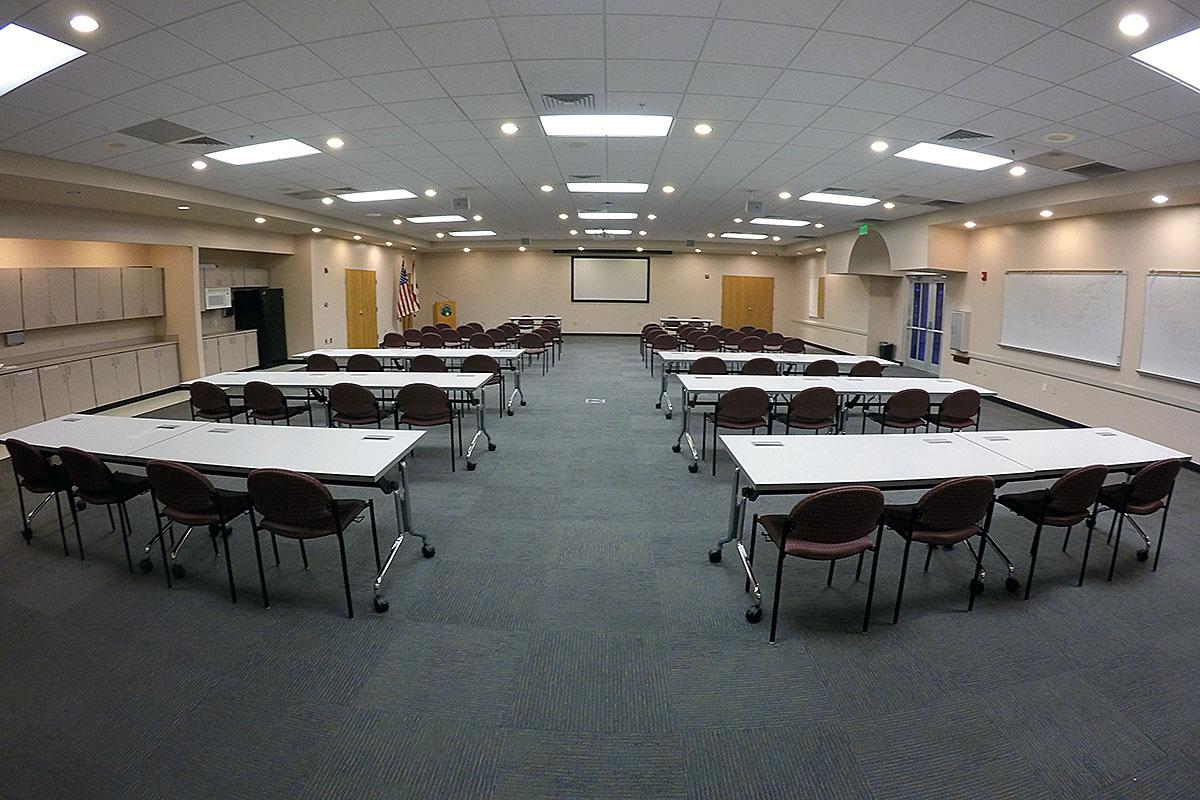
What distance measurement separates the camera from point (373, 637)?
10.5ft

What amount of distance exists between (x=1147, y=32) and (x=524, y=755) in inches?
190

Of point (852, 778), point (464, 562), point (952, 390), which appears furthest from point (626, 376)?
point (852, 778)

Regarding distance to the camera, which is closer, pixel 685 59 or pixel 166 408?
pixel 685 59

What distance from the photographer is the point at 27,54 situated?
146 inches

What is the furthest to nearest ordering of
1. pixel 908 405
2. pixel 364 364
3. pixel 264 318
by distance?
pixel 264 318 < pixel 364 364 < pixel 908 405

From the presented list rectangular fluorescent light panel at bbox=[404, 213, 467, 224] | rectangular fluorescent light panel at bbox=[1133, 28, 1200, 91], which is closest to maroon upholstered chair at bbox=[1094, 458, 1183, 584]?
rectangular fluorescent light panel at bbox=[1133, 28, 1200, 91]

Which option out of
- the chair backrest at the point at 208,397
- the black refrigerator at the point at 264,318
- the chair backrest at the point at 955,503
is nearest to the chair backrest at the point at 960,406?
the chair backrest at the point at 955,503

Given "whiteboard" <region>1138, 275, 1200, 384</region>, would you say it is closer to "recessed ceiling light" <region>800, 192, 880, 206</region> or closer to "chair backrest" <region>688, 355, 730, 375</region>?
"recessed ceiling light" <region>800, 192, 880, 206</region>

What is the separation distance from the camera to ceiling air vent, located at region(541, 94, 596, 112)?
4691 millimetres

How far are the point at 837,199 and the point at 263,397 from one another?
867 cm

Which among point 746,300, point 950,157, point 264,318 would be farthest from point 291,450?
point 746,300

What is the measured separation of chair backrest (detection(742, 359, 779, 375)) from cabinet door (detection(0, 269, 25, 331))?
382 inches

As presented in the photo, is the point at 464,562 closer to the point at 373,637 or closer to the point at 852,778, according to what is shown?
the point at 373,637

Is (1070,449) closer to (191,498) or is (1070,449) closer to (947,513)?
(947,513)
